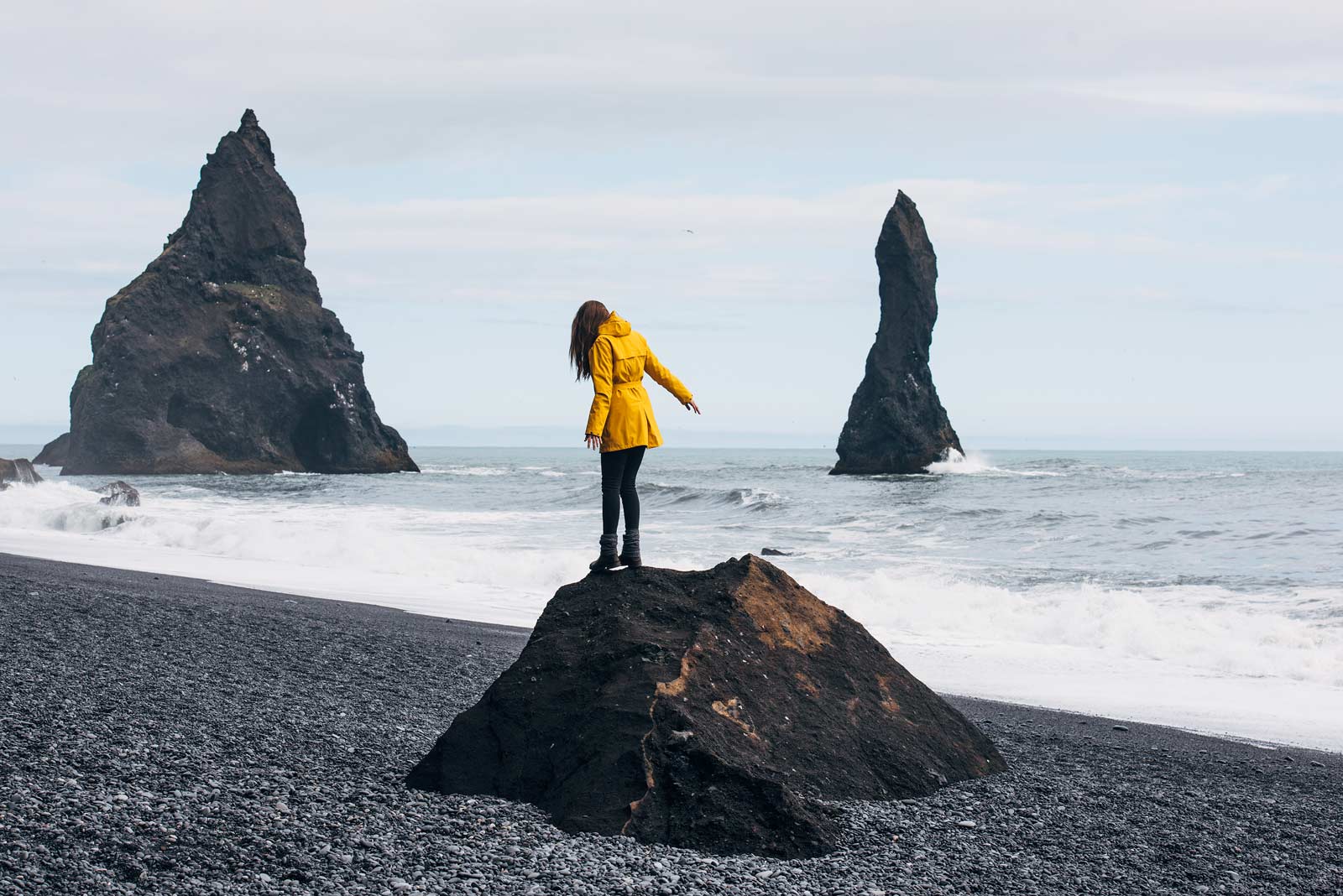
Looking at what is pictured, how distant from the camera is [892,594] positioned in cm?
1411

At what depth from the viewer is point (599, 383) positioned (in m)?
6.26

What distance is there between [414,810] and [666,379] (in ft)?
9.98

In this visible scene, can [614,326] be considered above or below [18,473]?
above

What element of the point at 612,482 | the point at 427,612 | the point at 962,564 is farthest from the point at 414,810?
the point at 962,564

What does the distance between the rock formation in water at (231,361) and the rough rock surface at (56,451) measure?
0.66m

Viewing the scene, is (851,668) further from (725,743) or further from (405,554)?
(405,554)

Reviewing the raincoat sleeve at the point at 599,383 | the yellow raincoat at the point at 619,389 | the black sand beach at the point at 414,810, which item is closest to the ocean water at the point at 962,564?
the black sand beach at the point at 414,810

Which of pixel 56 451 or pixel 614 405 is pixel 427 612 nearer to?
pixel 614 405

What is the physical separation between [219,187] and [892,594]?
74.4m

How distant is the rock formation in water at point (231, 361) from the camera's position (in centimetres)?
6719

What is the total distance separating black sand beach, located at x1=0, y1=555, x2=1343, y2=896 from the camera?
392cm

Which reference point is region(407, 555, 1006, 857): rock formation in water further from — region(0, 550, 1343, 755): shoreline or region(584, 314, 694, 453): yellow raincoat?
region(0, 550, 1343, 755): shoreline

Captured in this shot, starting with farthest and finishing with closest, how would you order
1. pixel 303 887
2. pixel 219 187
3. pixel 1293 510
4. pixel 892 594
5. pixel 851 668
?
pixel 219 187
pixel 1293 510
pixel 892 594
pixel 851 668
pixel 303 887

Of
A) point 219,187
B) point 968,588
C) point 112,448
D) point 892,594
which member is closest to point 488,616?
point 892,594
